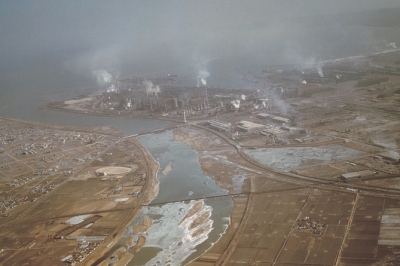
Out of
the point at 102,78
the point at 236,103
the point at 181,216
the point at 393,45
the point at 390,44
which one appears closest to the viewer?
the point at 181,216

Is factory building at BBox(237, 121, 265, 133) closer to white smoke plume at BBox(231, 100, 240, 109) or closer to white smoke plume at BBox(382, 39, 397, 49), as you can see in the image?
white smoke plume at BBox(231, 100, 240, 109)

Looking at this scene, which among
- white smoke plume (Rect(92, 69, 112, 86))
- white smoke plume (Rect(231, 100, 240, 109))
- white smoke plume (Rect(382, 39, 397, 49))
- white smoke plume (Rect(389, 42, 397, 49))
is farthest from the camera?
white smoke plume (Rect(92, 69, 112, 86))

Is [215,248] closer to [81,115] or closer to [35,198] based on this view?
[35,198]

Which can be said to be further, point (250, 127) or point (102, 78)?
point (102, 78)

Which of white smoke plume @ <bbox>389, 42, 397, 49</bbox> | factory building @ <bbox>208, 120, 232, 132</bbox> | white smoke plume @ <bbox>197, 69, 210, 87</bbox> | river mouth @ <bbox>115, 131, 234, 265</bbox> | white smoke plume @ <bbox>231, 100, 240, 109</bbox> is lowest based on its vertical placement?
river mouth @ <bbox>115, 131, 234, 265</bbox>

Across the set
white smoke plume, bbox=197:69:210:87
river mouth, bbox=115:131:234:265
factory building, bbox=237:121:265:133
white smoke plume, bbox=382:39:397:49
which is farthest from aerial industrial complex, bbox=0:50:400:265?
white smoke plume, bbox=382:39:397:49

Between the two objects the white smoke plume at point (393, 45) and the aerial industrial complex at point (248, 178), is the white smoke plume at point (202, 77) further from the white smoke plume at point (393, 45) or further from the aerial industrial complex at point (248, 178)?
the white smoke plume at point (393, 45)

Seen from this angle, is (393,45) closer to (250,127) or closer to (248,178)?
(250,127)

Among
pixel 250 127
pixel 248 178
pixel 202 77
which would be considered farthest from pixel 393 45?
pixel 248 178

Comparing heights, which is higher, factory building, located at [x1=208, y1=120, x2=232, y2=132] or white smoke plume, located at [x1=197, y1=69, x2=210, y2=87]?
white smoke plume, located at [x1=197, y1=69, x2=210, y2=87]
